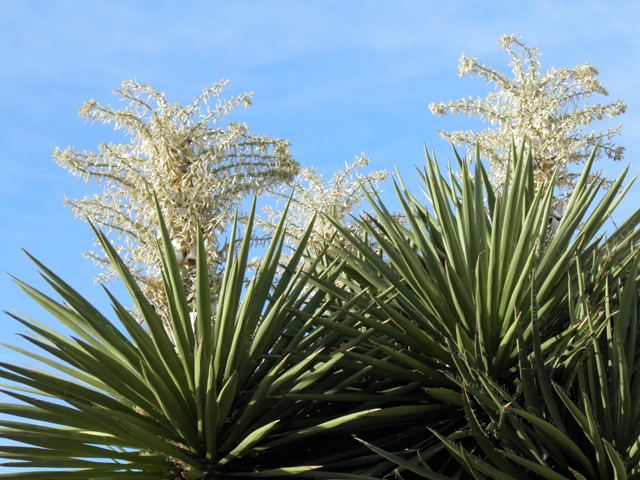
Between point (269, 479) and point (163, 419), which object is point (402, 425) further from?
point (163, 419)

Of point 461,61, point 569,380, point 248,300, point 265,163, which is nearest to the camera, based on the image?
point 569,380

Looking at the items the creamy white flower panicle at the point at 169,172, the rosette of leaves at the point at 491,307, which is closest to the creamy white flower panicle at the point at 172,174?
the creamy white flower panicle at the point at 169,172

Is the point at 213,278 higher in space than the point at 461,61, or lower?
lower

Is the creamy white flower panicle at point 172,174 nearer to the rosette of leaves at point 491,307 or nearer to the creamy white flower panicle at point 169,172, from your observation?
the creamy white flower panicle at point 169,172

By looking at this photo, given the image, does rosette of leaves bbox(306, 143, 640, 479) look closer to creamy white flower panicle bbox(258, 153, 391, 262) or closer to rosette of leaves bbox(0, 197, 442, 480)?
rosette of leaves bbox(0, 197, 442, 480)

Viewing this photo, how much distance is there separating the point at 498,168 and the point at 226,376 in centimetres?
718

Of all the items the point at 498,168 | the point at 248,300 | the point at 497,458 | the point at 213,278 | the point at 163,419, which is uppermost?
the point at 498,168

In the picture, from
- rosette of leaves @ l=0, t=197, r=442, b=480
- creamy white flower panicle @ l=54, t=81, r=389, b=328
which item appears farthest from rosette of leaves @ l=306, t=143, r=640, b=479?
creamy white flower panicle @ l=54, t=81, r=389, b=328

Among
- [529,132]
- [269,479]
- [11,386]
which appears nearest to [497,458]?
[269,479]

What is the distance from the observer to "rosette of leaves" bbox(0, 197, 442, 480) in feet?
8.69

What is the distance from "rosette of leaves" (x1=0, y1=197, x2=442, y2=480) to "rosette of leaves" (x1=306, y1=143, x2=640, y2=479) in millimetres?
194

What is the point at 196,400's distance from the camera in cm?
Answer: 279

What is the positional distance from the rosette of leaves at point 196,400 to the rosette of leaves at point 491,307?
0.64ft

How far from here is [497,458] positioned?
2.63 meters
